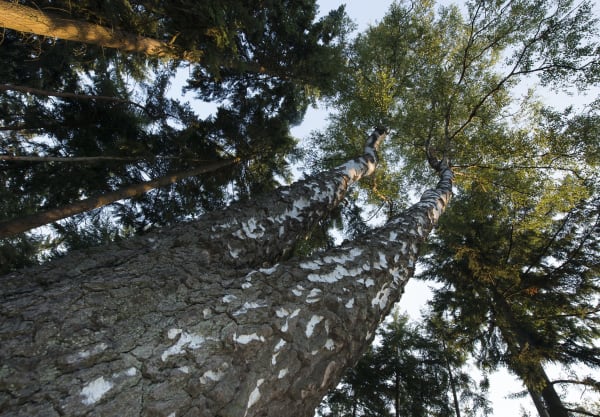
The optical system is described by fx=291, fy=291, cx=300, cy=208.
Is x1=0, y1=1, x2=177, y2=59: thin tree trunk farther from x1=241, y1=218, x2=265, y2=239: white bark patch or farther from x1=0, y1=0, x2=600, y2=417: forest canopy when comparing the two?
x1=241, y1=218, x2=265, y2=239: white bark patch

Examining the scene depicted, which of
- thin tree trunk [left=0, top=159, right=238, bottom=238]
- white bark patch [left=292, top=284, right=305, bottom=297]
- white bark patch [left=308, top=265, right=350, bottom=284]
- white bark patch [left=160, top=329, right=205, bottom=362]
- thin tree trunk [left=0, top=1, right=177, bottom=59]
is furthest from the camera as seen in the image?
thin tree trunk [left=0, top=159, right=238, bottom=238]

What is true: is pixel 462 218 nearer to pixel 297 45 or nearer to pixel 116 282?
pixel 297 45

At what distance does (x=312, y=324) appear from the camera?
1.63 metres

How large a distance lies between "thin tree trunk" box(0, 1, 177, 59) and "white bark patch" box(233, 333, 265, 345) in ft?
9.69

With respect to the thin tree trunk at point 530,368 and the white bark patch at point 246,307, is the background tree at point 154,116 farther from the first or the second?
the thin tree trunk at point 530,368

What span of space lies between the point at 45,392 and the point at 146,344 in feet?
1.11

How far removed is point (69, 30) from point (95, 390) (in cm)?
306

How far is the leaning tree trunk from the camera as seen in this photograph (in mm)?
1072

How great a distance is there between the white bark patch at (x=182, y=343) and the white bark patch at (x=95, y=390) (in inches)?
8.1

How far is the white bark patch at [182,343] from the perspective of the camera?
1.24m

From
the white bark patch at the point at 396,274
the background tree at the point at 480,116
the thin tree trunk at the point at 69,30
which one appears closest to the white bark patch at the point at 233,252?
the white bark patch at the point at 396,274

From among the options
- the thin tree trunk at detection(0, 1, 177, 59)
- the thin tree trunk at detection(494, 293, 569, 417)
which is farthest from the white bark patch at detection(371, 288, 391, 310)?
the thin tree trunk at detection(494, 293, 569, 417)

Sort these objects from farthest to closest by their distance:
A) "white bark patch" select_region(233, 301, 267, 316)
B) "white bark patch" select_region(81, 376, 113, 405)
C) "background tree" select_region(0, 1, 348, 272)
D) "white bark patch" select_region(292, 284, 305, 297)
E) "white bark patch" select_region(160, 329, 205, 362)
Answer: "background tree" select_region(0, 1, 348, 272), "white bark patch" select_region(292, 284, 305, 297), "white bark patch" select_region(233, 301, 267, 316), "white bark patch" select_region(160, 329, 205, 362), "white bark patch" select_region(81, 376, 113, 405)

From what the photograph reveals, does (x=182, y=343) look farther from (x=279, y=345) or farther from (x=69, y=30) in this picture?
(x=69, y=30)
